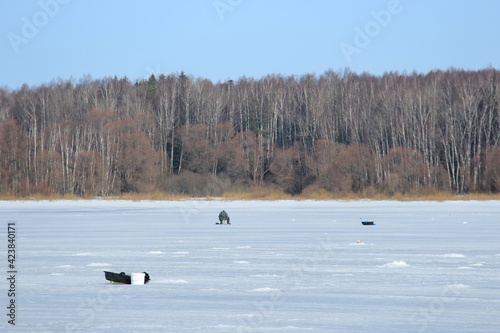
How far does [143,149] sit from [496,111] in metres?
27.1

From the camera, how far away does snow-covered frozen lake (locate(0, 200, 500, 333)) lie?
6.32 m

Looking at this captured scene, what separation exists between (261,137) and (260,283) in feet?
140

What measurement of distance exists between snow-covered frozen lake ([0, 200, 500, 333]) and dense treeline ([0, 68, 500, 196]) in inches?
1124

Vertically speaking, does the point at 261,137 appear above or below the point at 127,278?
above

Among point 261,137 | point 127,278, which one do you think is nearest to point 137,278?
point 127,278

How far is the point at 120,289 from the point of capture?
8.02 meters

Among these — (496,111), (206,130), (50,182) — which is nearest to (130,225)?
(50,182)

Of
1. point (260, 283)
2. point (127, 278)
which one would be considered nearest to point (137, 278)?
point (127, 278)

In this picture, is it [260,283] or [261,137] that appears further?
[261,137]

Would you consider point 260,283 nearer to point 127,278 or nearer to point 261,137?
point 127,278

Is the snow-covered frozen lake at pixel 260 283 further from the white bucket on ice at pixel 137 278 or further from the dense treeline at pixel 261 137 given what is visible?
the dense treeline at pixel 261 137

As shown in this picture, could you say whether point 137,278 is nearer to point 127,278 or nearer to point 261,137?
point 127,278

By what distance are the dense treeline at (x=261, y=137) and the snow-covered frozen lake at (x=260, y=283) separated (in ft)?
93.7

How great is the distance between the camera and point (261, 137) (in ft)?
167
